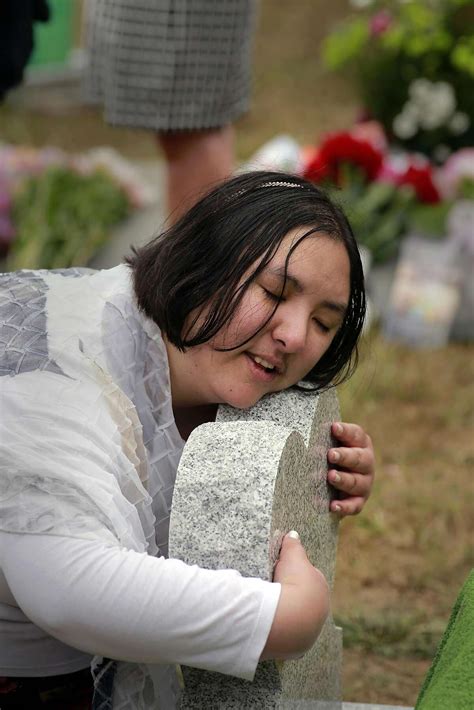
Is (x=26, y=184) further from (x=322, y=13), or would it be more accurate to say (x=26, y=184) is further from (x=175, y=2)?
(x=322, y=13)

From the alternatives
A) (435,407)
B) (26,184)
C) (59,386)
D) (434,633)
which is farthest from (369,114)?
(59,386)

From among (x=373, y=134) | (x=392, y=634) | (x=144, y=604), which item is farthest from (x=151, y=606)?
(x=373, y=134)

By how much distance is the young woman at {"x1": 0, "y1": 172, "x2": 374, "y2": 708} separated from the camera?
1.45m

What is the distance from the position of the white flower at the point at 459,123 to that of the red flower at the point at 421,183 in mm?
656

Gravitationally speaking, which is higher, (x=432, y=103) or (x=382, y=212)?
(x=432, y=103)

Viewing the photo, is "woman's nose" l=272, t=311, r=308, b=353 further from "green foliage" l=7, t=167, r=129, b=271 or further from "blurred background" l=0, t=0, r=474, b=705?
"green foliage" l=7, t=167, r=129, b=271

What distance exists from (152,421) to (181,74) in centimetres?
224

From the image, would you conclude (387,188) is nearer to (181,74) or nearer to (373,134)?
(373,134)

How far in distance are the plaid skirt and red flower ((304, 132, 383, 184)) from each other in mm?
1131

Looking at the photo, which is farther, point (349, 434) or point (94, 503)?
point (349, 434)

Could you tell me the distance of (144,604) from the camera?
143 cm

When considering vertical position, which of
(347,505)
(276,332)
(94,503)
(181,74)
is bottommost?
(347,505)

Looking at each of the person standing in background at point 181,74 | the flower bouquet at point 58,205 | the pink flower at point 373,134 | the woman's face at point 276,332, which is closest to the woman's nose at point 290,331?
the woman's face at point 276,332

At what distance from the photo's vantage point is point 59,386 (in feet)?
5.39
